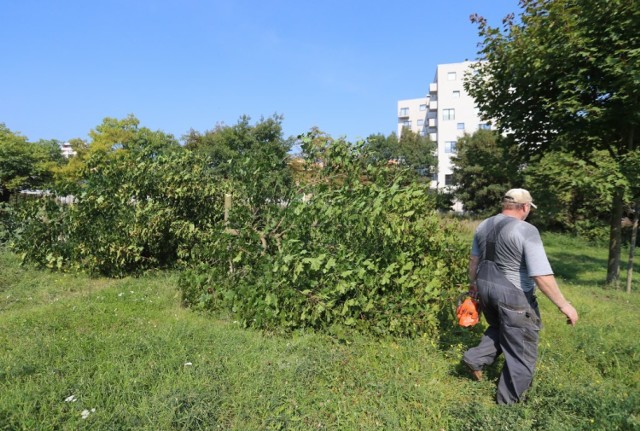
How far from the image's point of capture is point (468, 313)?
3.33 metres

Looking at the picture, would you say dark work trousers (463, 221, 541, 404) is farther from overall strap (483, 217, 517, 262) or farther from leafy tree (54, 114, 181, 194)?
leafy tree (54, 114, 181, 194)

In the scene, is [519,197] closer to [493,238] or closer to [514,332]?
[493,238]

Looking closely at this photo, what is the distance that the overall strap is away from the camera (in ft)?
10.4

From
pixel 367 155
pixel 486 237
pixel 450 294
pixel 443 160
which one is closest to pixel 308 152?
pixel 367 155

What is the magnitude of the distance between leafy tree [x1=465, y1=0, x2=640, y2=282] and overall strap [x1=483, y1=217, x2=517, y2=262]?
363 centimetres

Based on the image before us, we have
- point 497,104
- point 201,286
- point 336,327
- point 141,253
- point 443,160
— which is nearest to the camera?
point 336,327

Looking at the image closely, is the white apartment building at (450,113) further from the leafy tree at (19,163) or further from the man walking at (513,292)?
the man walking at (513,292)

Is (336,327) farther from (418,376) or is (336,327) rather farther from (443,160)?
(443,160)

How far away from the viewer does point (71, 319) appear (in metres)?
4.46

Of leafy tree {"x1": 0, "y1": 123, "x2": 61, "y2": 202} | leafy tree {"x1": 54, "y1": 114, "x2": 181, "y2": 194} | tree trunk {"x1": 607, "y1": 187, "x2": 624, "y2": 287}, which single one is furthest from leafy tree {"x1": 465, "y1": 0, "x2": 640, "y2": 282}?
leafy tree {"x1": 54, "y1": 114, "x2": 181, "y2": 194}

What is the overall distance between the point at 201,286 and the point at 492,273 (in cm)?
317

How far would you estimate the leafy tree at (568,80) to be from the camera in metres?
5.86

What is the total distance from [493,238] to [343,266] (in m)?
1.42

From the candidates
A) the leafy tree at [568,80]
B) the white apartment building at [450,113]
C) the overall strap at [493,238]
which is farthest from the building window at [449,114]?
the overall strap at [493,238]
